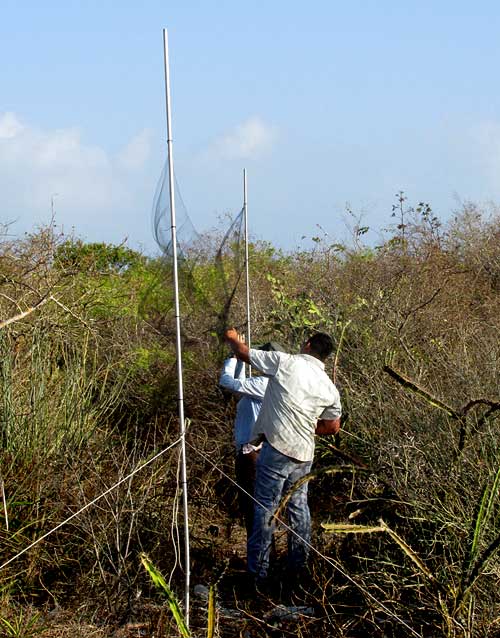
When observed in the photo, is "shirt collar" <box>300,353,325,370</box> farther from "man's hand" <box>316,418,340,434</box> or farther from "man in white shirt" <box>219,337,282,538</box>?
"man in white shirt" <box>219,337,282,538</box>

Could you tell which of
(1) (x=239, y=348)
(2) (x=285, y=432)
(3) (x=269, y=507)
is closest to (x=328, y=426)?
(2) (x=285, y=432)

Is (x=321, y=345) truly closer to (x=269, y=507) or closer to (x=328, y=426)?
(x=328, y=426)

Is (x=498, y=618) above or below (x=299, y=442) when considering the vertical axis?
below

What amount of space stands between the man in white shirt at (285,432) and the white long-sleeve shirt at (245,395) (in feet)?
1.86

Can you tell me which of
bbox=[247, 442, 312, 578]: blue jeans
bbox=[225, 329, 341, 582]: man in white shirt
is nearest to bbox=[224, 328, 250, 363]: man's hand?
bbox=[225, 329, 341, 582]: man in white shirt

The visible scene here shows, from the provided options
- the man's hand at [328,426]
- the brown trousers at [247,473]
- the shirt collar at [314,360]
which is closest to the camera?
the shirt collar at [314,360]

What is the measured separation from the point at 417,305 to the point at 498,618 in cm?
603

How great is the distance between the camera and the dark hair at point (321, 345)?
6691 mm

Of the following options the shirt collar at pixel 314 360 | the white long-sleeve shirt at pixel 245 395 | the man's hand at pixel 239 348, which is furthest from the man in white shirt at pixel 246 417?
the man's hand at pixel 239 348

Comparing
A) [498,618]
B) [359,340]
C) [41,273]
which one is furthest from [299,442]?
[41,273]

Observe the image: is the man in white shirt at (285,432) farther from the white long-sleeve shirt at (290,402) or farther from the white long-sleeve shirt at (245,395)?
the white long-sleeve shirt at (245,395)

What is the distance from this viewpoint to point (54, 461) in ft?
22.9

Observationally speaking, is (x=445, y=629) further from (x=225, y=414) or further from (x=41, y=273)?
(x=41, y=273)

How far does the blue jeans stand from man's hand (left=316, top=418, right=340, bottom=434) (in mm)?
361
